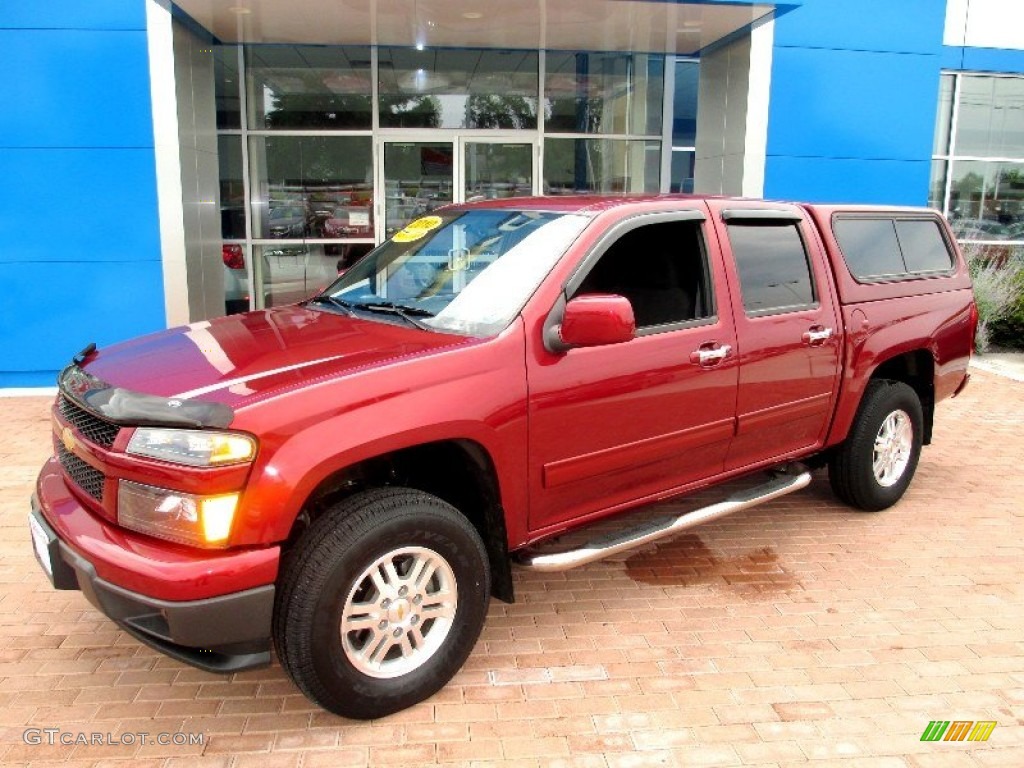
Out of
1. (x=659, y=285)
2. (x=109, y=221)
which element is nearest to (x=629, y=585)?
(x=659, y=285)

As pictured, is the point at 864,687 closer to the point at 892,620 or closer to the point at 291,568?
the point at 892,620

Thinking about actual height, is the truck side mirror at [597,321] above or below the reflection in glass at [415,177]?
below

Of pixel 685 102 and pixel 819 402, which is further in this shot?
pixel 685 102

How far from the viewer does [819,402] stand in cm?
471

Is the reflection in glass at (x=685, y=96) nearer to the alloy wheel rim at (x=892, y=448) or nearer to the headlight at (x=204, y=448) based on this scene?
the alloy wheel rim at (x=892, y=448)

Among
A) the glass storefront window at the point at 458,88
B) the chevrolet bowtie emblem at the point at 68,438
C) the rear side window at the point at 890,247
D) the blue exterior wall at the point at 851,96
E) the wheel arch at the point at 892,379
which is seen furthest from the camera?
the glass storefront window at the point at 458,88

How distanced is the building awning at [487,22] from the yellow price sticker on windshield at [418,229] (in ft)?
16.2

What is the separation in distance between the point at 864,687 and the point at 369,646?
2.03m

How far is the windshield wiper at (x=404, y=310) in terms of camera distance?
11.8ft

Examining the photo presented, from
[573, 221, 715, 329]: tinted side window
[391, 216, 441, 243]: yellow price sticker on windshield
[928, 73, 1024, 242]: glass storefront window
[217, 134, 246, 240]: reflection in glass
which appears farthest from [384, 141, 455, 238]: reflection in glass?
[573, 221, 715, 329]: tinted side window

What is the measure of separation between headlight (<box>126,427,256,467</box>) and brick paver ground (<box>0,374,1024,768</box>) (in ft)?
3.63

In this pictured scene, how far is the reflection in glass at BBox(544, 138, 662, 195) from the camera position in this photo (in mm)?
11734

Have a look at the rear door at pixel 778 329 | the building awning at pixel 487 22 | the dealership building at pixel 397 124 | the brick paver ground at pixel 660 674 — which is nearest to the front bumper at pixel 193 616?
the brick paver ground at pixel 660 674

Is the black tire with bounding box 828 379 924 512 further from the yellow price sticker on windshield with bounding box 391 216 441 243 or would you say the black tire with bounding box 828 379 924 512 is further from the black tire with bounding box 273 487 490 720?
the black tire with bounding box 273 487 490 720
